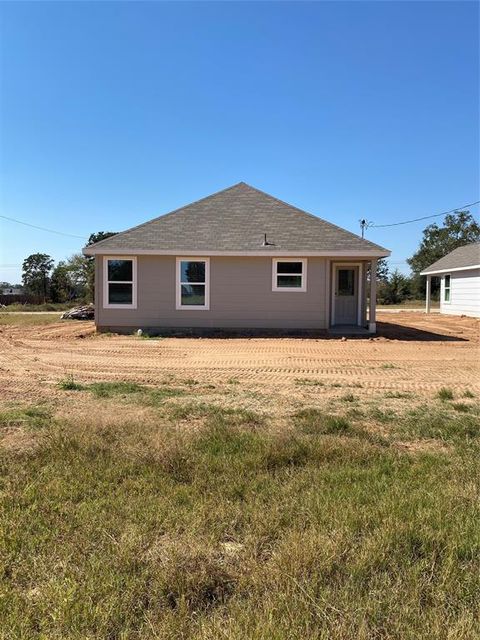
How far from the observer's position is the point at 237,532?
3.34 m

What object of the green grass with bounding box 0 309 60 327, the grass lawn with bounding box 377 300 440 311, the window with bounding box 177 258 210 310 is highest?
the window with bounding box 177 258 210 310

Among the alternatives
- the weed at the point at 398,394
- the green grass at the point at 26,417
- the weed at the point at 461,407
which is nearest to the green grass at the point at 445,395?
the weed at the point at 461,407

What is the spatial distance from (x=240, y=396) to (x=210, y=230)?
1091 centimetres

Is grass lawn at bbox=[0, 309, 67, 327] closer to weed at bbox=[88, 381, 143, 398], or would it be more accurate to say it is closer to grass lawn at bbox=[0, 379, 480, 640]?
weed at bbox=[88, 381, 143, 398]

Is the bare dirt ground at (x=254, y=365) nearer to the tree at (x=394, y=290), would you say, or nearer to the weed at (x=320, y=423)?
the weed at (x=320, y=423)

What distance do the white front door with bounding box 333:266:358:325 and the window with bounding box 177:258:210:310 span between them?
490 cm

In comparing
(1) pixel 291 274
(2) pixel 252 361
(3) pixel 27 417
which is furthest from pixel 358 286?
(3) pixel 27 417

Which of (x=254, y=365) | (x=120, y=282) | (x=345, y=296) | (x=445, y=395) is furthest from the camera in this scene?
(x=345, y=296)

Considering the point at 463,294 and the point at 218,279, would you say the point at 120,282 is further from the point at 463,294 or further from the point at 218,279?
the point at 463,294

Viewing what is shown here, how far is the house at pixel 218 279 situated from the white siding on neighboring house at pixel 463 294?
11790mm

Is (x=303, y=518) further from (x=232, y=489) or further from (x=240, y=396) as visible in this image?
(x=240, y=396)

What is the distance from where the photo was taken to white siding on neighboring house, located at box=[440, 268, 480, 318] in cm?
2572

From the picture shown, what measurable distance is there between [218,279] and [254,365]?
6530 mm

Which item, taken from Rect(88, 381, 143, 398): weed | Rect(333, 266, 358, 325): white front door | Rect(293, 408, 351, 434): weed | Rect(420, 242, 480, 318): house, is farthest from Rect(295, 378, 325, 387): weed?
Rect(420, 242, 480, 318): house
